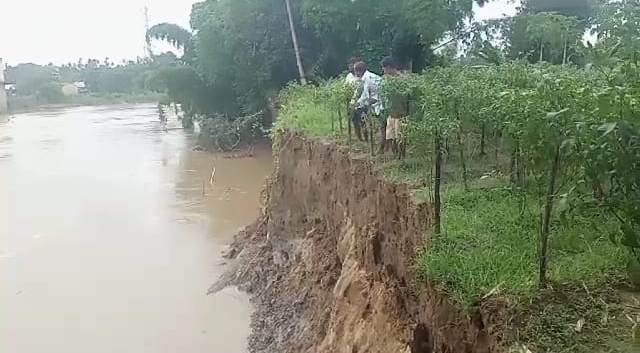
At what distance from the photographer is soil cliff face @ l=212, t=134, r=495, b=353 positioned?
467cm

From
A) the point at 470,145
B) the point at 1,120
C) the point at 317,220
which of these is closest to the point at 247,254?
the point at 317,220

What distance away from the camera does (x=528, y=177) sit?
18.4ft

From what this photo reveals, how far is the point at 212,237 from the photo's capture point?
44.7 feet

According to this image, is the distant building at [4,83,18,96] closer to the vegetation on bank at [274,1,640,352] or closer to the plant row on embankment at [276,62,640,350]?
the plant row on embankment at [276,62,640,350]

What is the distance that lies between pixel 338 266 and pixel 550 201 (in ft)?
12.9

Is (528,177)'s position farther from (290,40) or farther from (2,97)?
(2,97)

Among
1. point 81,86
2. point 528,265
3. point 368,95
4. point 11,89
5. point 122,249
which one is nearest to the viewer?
point 528,265

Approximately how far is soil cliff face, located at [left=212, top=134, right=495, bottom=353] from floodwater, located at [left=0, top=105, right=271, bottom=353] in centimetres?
67

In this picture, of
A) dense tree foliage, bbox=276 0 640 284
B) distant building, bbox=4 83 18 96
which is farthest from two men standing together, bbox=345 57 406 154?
distant building, bbox=4 83 18 96

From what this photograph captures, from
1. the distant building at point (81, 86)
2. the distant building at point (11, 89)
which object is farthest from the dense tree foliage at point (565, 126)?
the distant building at point (81, 86)

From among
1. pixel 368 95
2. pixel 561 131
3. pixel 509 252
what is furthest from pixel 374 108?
pixel 561 131

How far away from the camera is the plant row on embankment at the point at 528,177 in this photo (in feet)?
10.8

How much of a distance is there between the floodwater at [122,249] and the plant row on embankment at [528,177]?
12.4ft

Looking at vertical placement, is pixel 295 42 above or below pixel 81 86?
above
